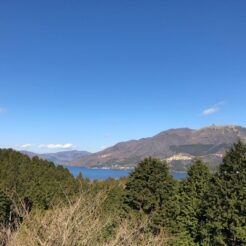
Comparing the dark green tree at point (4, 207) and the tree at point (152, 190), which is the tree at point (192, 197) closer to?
the tree at point (152, 190)

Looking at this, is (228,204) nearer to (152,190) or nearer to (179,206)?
(179,206)

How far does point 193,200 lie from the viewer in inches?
1029

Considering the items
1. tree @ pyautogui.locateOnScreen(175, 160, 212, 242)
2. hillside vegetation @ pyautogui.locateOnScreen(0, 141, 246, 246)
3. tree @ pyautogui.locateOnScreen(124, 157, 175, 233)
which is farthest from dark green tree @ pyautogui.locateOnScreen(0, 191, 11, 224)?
tree @ pyautogui.locateOnScreen(175, 160, 212, 242)

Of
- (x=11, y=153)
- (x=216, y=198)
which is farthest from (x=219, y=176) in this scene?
(x=11, y=153)

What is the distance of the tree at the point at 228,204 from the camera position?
20734 millimetres

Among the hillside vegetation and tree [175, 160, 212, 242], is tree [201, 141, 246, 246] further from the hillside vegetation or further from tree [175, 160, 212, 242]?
tree [175, 160, 212, 242]

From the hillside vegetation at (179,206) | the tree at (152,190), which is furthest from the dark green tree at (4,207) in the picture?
the tree at (152,190)

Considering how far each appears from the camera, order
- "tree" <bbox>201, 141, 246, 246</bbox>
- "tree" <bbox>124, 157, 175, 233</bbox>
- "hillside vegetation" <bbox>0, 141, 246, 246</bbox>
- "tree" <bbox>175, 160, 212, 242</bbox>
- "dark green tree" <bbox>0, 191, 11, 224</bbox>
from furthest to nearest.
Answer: "dark green tree" <bbox>0, 191, 11, 224</bbox> < "tree" <bbox>124, 157, 175, 233</bbox> < "tree" <bbox>175, 160, 212, 242</bbox> < "tree" <bbox>201, 141, 246, 246</bbox> < "hillside vegetation" <bbox>0, 141, 246, 246</bbox>

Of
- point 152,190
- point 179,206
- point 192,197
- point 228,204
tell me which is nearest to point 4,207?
point 152,190

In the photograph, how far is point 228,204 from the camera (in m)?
21.3

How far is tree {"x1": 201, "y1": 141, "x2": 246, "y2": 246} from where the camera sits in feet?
68.0

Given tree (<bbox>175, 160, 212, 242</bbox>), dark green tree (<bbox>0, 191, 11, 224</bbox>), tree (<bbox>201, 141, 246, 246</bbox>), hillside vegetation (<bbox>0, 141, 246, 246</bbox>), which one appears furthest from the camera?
dark green tree (<bbox>0, 191, 11, 224</bbox>)

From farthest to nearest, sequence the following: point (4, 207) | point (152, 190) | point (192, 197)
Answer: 1. point (4, 207)
2. point (152, 190)
3. point (192, 197)

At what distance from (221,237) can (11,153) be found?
5521cm
